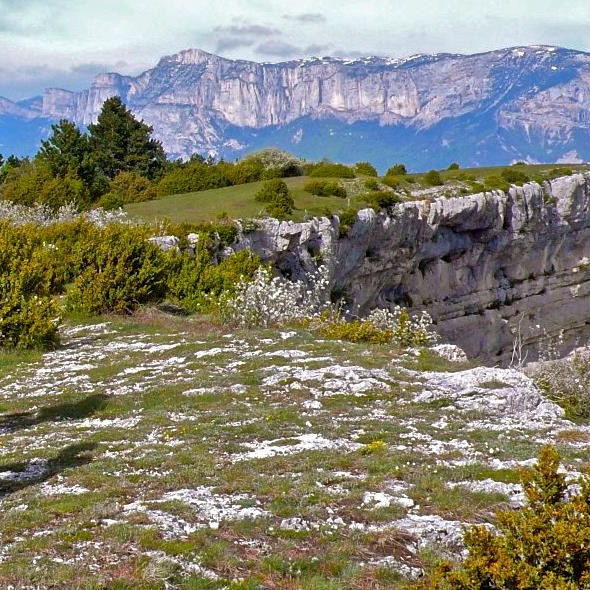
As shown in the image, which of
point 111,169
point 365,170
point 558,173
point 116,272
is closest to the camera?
point 116,272

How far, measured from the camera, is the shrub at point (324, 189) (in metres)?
57.2

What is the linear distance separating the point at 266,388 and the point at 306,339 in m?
6.13

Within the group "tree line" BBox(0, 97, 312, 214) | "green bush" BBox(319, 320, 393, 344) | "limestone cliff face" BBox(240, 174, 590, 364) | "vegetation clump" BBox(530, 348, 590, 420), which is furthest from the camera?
"tree line" BBox(0, 97, 312, 214)

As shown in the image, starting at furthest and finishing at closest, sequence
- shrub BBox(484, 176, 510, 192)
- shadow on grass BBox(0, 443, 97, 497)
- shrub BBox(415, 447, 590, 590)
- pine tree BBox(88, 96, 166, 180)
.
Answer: pine tree BBox(88, 96, 166, 180)
shrub BBox(484, 176, 510, 192)
shadow on grass BBox(0, 443, 97, 497)
shrub BBox(415, 447, 590, 590)

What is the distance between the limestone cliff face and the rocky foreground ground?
31.3m

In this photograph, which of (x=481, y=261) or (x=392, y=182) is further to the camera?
(x=481, y=261)

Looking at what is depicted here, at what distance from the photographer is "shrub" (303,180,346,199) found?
57250 millimetres

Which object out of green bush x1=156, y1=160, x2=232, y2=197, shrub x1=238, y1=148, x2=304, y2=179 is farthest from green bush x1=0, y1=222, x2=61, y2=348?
shrub x1=238, y1=148, x2=304, y2=179

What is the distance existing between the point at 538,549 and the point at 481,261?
67.2 m

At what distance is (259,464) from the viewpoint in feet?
35.4

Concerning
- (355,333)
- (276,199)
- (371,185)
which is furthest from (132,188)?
(355,333)

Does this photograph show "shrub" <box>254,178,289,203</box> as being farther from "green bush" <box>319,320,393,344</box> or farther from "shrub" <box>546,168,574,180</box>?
"shrub" <box>546,168,574,180</box>

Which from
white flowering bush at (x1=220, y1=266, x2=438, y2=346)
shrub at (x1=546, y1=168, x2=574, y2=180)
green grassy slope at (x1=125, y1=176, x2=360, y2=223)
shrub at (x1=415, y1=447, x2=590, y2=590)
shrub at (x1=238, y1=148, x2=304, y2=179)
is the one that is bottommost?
white flowering bush at (x1=220, y1=266, x2=438, y2=346)

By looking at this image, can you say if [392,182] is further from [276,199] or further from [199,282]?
[199,282]
